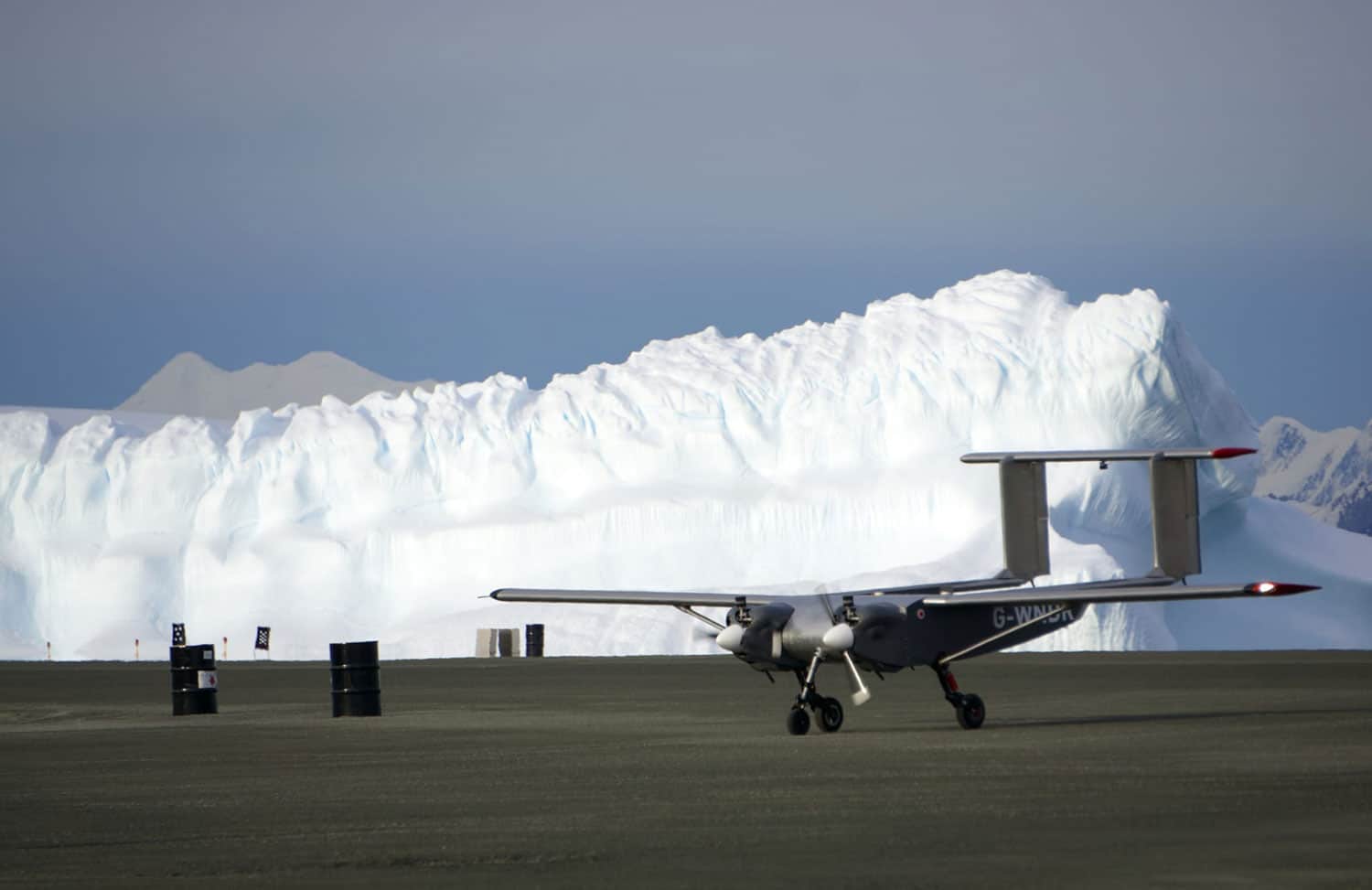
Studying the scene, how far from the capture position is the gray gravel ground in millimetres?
10109

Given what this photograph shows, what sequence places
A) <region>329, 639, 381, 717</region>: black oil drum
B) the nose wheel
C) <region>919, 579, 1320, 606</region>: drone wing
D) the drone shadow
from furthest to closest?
<region>329, 639, 381, 717</region>: black oil drum → the drone shadow → the nose wheel → <region>919, 579, 1320, 606</region>: drone wing

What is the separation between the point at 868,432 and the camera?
56438 mm

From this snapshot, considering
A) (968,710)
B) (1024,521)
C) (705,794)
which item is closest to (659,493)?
(1024,521)

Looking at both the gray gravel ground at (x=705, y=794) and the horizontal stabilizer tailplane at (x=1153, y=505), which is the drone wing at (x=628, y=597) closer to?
the gray gravel ground at (x=705, y=794)

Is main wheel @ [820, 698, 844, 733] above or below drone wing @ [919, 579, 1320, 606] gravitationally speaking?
below

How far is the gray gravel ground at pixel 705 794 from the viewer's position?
1011cm

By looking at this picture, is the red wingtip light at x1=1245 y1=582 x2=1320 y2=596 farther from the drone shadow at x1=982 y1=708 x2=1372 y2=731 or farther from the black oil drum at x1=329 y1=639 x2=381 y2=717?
the black oil drum at x1=329 y1=639 x2=381 y2=717

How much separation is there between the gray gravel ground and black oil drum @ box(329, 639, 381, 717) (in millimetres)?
309

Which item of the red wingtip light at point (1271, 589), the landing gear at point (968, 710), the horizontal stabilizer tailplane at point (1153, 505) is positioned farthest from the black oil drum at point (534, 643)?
the red wingtip light at point (1271, 589)

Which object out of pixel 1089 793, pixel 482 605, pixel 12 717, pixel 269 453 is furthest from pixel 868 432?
pixel 1089 793

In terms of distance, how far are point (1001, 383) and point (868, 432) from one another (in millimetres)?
4015

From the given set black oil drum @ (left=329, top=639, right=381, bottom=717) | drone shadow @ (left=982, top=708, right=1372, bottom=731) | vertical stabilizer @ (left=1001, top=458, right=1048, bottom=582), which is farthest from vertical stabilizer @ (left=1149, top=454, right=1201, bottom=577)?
black oil drum @ (left=329, top=639, right=381, bottom=717)

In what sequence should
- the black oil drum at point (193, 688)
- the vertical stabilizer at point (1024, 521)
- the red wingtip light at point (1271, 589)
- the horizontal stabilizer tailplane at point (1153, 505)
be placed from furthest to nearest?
the black oil drum at point (193, 688) → the vertical stabilizer at point (1024, 521) → the horizontal stabilizer tailplane at point (1153, 505) → the red wingtip light at point (1271, 589)

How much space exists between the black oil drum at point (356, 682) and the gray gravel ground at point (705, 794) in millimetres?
309
